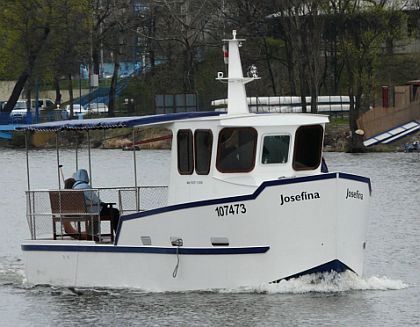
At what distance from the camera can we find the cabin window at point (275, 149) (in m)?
28.3

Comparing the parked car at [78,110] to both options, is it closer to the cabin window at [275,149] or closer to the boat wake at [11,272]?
the boat wake at [11,272]

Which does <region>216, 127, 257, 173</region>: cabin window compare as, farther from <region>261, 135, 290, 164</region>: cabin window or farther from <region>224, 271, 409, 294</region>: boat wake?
<region>224, 271, 409, 294</region>: boat wake

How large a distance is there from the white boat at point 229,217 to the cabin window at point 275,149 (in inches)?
0.7

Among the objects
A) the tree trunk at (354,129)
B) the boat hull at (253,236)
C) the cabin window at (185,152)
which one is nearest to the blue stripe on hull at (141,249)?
the boat hull at (253,236)

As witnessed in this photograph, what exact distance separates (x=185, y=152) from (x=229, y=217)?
2.13 meters

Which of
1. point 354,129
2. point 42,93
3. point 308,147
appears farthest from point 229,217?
point 42,93

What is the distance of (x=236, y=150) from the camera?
28.3m

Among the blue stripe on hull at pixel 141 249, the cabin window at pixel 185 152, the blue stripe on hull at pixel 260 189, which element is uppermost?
the cabin window at pixel 185 152

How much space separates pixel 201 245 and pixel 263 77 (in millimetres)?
71178

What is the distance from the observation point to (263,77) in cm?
9844

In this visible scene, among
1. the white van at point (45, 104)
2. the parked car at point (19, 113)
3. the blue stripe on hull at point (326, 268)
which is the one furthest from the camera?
the white van at point (45, 104)

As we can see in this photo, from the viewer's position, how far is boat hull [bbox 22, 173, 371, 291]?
27.0 meters

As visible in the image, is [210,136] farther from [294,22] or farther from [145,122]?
[294,22]

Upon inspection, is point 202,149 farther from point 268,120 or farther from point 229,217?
Result: point 229,217
